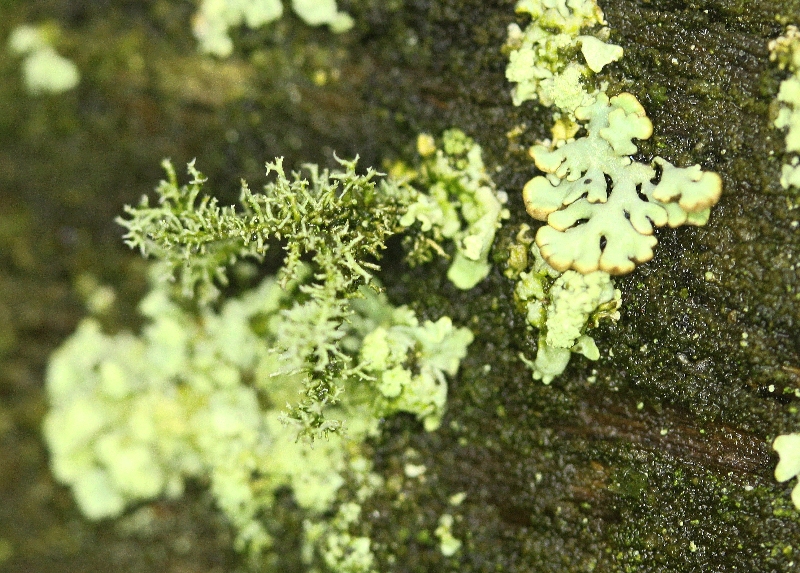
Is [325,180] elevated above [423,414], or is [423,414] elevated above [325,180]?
[325,180]

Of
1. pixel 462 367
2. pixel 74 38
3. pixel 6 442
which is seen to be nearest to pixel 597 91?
pixel 462 367

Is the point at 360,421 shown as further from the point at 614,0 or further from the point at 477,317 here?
the point at 614,0

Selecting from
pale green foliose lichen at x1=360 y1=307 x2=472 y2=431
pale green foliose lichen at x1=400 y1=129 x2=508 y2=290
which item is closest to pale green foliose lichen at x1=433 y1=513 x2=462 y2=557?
pale green foliose lichen at x1=360 y1=307 x2=472 y2=431

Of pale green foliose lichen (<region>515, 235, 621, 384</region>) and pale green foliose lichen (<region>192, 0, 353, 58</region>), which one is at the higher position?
pale green foliose lichen (<region>192, 0, 353, 58</region>)

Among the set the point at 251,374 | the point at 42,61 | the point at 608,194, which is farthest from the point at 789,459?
the point at 42,61

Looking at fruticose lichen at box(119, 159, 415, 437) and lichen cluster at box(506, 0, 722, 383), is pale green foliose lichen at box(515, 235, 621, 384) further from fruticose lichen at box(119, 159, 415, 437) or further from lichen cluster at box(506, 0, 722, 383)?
fruticose lichen at box(119, 159, 415, 437)

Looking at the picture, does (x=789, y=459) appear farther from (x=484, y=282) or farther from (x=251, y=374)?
(x=251, y=374)

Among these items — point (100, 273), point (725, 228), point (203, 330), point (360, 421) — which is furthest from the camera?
point (100, 273)
